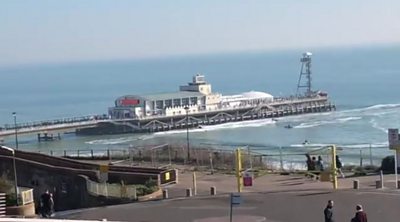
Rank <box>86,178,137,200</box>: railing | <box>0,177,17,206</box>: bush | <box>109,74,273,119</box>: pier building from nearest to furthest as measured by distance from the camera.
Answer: <box>0,177,17,206</box>: bush < <box>86,178,137,200</box>: railing < <box>109,74,273,119</box>: pier building

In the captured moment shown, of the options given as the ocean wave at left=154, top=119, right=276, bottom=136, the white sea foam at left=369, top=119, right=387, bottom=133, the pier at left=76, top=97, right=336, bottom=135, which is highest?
the pier at left=76, top=97, right=336, bottom=135

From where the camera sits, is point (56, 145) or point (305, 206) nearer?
point (305, 206)

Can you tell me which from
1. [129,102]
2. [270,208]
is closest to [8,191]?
[270,208]

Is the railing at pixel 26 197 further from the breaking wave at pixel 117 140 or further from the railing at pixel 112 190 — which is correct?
the breaking wave at pixel 117 140

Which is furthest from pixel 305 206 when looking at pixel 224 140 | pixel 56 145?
pixel 56 145

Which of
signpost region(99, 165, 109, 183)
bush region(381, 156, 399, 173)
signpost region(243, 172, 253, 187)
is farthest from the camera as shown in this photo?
signpost region(99, 165, 109, 183)

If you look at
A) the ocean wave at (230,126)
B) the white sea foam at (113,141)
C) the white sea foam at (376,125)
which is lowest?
the white sea foam at (113,141)

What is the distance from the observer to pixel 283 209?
62.5ft

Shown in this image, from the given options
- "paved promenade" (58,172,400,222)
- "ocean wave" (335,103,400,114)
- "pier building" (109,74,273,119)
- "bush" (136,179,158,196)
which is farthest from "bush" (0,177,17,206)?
"ocean wave" (335,103,400,114)

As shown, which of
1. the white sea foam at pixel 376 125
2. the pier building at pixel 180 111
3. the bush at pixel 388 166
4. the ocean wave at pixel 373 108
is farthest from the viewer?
the ocean wave at pixel 373 108

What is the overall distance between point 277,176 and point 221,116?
7637 centimetres

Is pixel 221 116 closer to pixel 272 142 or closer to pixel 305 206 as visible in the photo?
pixel 272 142

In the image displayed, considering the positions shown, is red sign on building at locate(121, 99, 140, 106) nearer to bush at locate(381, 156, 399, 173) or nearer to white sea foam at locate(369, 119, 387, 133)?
white sea foam at locate(369, 119, 387, 133)

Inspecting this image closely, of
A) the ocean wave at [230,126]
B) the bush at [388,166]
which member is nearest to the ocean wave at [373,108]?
the ocean wave at [230,126]
